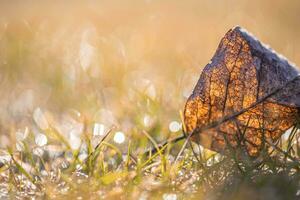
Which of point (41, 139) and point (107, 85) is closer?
point (41, 139)

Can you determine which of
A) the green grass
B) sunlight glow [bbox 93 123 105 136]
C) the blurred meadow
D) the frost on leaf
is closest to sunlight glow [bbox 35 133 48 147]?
the blurred meadow

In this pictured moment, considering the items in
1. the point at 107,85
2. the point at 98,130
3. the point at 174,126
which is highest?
the point at 107,85

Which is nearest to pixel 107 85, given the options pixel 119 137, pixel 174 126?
pixel 174 126

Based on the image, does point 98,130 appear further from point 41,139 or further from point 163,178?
point 163,178

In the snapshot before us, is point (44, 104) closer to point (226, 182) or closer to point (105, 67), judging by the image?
point (105, 67)

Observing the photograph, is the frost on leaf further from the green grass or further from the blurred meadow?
the blurred meadow

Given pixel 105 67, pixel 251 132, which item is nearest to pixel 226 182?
pixel 251 132
